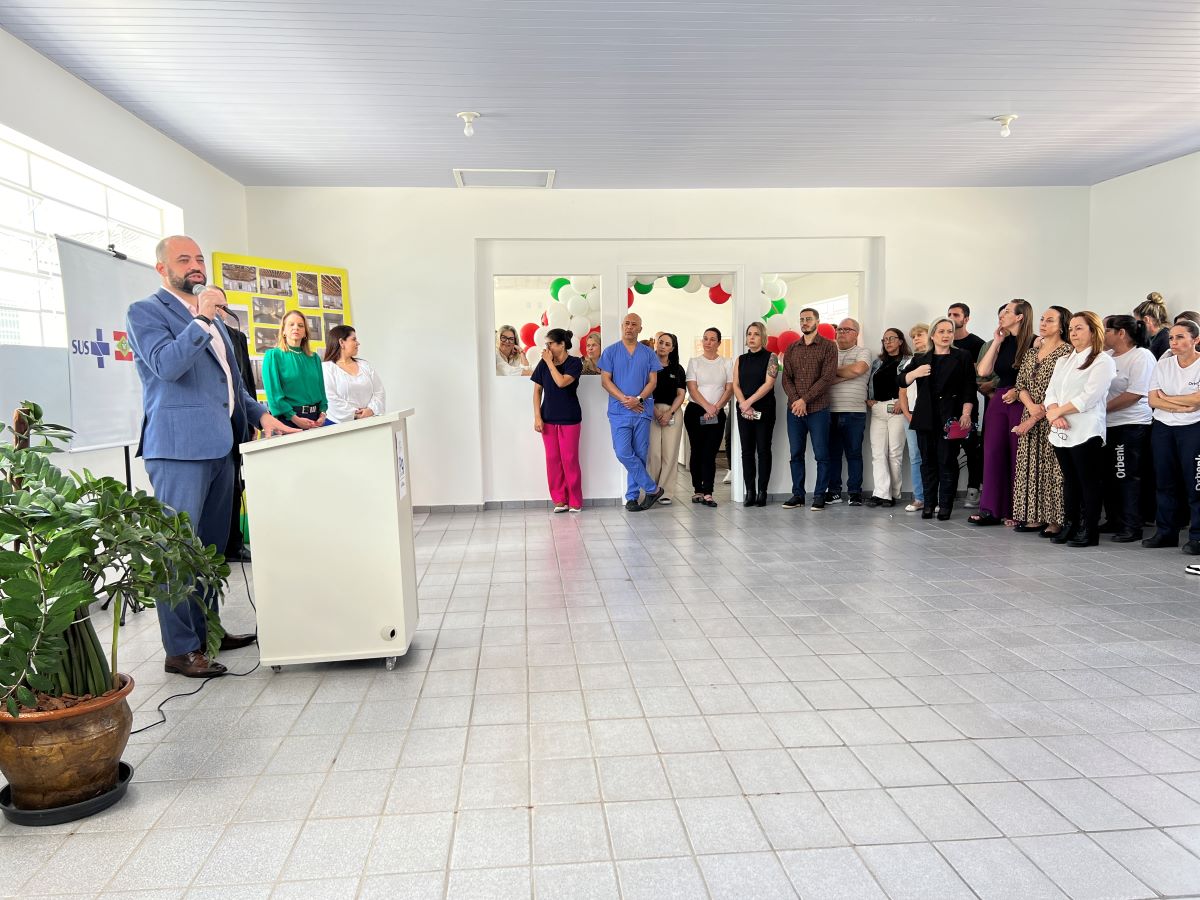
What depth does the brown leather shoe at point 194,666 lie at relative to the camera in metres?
3.12

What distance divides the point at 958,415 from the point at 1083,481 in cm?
117

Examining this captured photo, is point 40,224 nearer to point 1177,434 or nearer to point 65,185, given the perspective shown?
point 65,185

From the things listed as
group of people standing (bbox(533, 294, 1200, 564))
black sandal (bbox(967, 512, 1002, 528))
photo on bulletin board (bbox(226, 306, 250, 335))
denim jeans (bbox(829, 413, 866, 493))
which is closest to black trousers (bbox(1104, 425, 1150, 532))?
group of people standing (bbox(533, 294, 1200, 564))

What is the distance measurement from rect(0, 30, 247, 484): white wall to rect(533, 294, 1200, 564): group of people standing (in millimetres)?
2854

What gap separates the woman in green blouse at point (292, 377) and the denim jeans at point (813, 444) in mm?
4057

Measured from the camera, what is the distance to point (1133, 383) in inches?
207

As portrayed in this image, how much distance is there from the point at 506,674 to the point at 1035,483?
4.35 meters

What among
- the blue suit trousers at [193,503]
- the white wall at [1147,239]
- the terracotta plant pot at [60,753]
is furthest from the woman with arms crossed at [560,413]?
the terracotta plant pot at [60,753]

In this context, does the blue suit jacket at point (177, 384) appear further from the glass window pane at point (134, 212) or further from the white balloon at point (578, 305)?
the white balloon at point (578, 305)

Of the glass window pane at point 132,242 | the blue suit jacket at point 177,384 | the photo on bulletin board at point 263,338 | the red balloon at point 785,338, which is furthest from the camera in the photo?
the red balloon at point 785,338

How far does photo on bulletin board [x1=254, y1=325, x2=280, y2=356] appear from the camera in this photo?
6.16 m

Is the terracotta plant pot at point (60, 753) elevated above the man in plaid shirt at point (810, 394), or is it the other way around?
the man in plaid shirt at point (810, 394)

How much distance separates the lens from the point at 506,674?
10.2ft

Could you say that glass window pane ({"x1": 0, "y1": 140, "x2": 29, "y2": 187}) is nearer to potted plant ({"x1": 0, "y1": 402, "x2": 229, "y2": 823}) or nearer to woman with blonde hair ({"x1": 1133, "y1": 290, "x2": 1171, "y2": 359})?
potted plant ({"x1": 0, "y1": 402, "x2": 229, "y2": 823})
